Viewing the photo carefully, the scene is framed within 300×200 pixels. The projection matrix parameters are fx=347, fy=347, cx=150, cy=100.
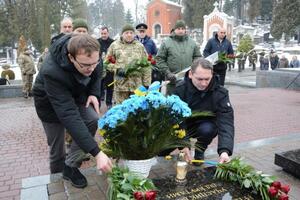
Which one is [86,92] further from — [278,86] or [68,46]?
[278,86]

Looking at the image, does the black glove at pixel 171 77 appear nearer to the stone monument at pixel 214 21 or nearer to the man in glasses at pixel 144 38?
the man in glasses at pixel 144 38

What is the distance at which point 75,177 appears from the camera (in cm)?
309

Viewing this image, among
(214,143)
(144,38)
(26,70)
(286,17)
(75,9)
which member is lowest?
(214,143)

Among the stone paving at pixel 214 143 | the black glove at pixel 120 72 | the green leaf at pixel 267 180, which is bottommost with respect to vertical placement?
the stone paving at pixel 214 143

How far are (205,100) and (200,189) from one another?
1.09m

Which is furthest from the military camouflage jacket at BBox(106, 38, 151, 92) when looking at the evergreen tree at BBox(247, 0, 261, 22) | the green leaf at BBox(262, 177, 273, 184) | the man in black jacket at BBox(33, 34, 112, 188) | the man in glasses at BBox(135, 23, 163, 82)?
the evergreen tree at BBox(247, 0, 261, 22)

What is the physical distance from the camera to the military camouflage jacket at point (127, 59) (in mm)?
5512

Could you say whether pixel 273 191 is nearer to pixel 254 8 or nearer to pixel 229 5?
pixel 254 8

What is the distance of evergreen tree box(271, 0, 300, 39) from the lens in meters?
39.5

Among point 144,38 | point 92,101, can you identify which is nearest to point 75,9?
point 144,38

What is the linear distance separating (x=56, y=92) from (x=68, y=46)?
1.25 feet

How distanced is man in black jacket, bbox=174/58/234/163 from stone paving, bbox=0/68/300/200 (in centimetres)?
70

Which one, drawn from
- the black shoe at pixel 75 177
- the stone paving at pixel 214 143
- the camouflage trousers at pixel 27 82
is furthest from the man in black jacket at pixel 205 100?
the camouflage trousers at pixel 27 82

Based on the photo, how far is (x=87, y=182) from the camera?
10.3 feet
